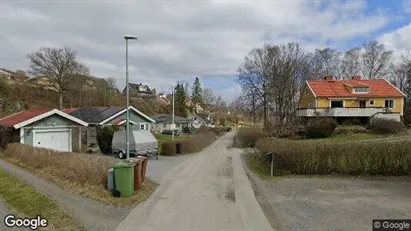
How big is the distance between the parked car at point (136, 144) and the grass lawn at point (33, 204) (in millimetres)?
11089

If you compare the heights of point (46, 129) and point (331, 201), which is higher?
point (46, 129)

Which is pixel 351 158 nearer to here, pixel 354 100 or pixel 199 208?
pixel 199 208

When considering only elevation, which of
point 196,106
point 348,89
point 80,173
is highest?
point 348,89

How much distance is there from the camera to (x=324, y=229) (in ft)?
24.9

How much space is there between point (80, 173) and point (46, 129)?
15.1 meters

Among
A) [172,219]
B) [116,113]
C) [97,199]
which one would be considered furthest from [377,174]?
[116,113]

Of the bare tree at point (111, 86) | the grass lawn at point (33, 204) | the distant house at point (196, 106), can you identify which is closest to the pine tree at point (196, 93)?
the distant house at point (196, 106)

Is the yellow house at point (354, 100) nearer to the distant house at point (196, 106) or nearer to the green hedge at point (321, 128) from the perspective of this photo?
the green hedge at point (321, 128)

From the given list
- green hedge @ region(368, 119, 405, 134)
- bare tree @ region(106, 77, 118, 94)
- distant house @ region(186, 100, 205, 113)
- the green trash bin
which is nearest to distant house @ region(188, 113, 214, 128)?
distant house @ region(186, 100, 205, 113)

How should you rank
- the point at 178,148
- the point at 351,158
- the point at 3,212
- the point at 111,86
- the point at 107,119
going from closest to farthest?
the point at 3,212, the point at 351,158, the point at 178,148, the point at 107,119, the point at 111,86

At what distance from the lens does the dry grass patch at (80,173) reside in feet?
33.9

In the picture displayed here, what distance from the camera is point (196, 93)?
9444 cm

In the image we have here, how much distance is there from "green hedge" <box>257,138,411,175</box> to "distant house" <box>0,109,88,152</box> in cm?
1807

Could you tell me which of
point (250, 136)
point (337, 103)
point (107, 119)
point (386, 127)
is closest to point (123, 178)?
point (250, 136)
